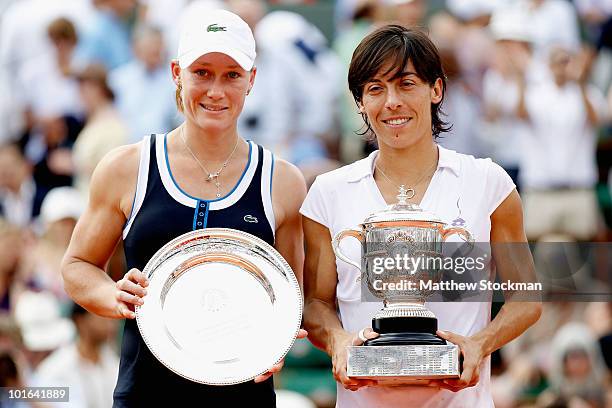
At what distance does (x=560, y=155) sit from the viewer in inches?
318

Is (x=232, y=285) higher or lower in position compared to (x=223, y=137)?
lower

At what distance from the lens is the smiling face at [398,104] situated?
380cm

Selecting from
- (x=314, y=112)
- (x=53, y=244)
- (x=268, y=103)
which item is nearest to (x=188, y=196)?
(x=53, y=244)

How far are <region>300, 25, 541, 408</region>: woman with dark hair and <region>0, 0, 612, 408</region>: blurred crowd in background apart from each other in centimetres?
318

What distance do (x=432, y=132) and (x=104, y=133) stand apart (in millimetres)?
4180

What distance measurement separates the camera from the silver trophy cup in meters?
3.64

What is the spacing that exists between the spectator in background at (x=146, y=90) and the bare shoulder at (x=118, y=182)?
4138 mm

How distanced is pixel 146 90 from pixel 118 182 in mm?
4411

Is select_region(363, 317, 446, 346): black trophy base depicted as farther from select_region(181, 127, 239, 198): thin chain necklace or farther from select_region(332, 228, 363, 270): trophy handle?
select_region(181, 127, 239, 198): thin chain necklace

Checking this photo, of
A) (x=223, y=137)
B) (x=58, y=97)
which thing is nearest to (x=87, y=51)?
(x=58, y=97)

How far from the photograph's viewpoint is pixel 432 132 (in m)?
4.04

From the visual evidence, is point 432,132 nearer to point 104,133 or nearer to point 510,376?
point 510,376

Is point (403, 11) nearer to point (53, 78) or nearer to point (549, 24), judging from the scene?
point (549, 24)

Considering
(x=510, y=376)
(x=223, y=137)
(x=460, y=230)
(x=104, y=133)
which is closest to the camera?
(x=460, y=230)
